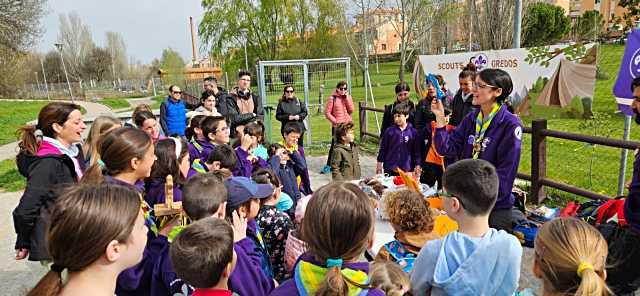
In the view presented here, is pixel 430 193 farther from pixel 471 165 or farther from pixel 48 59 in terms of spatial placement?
pixel 48 59

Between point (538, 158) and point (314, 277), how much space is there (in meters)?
4.46

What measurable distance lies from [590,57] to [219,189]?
5044 millimetres

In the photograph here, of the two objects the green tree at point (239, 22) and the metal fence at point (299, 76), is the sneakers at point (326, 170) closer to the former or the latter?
the metal fence at point (299, 76)

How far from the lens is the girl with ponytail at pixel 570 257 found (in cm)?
145

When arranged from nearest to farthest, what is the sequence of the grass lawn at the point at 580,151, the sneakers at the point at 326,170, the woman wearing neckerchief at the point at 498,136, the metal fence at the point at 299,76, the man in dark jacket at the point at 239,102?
the woman wearing neckerchief at the point at 498,136 → the grass lawn at the point at 580,151 → the man in dark jacket at the point at 239,102 → the sneakers at the point at 326,170 → the metal fence at the point at 299,76

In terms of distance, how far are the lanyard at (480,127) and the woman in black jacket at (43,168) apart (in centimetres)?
282

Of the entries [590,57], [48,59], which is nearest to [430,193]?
[590,57]

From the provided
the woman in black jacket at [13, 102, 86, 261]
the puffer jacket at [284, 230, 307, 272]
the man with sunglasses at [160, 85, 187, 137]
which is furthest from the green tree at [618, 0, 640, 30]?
the woman in black jacket at [13, 102, 86, 261]

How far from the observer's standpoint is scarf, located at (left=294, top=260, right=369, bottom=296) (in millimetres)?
1463

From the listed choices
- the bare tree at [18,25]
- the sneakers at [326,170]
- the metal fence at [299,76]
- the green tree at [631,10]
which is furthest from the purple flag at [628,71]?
the bare tree at [18,25]

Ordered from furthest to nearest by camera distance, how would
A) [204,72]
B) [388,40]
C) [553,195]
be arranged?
[388,40]
[204,72]
[553,195]

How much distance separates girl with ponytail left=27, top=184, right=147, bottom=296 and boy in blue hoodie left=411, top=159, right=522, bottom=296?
1.25m

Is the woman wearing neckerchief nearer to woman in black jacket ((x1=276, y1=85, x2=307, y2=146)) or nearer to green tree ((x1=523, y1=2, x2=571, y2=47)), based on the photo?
woman in black jacket ((x1=276, y1=85, x2=307, y2=146))

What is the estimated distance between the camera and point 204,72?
41.9 metres
